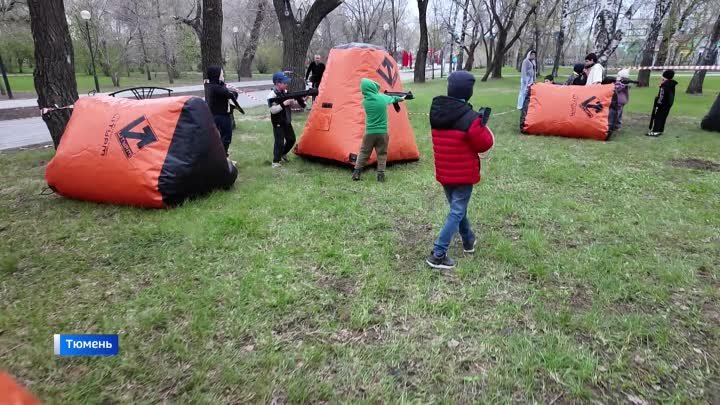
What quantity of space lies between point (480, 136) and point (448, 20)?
121 feet

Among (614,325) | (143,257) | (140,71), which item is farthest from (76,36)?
(614,325)

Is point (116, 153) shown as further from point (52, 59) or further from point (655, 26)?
point (655, 26)

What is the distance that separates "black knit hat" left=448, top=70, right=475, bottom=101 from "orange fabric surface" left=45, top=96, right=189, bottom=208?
3.14 meters

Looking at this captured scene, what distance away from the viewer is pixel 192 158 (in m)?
4.91

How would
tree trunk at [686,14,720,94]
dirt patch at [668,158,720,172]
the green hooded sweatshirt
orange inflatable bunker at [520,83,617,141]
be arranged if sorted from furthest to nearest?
1. tree trunk at [686,14,720,94]
2. orange inflatable bunker at [520,83,617,141]
3. dirt patch at [668,158,720,172]
4. the green hooded sweatshirt

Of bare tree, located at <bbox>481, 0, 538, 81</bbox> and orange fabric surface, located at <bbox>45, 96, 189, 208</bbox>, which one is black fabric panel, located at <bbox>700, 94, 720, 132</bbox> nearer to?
orange fabric surface, located at <bbox>45, 96, 189, 208</bbox>

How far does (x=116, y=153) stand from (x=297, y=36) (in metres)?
9.35

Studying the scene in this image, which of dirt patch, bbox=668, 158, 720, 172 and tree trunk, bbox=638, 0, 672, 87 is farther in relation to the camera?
tree trunk, bbox=638, 0, 672, 87

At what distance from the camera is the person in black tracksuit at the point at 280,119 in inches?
267

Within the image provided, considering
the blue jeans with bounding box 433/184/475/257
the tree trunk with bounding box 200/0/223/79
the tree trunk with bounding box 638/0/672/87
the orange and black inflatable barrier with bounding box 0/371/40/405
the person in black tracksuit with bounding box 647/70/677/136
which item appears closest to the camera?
the orange and black inflatable barrier with bounding box 0/371/40/405

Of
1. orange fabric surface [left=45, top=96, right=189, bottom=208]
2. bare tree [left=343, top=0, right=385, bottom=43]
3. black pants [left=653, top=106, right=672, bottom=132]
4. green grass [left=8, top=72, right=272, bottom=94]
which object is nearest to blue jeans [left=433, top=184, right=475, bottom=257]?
orange fabric surface [left=45, top=96, right=189, bottom=208]

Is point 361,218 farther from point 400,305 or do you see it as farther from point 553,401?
point 553,401

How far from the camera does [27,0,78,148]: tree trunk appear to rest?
20.6ft

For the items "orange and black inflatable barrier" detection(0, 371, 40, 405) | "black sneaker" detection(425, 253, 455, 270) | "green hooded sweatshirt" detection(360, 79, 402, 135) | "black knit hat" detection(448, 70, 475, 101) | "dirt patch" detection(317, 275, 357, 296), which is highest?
"black knit hat" detection(448, 70, 475, 101)
